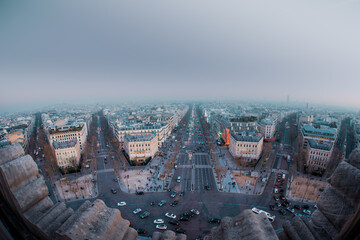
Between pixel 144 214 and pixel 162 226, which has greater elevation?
pixel 162 226

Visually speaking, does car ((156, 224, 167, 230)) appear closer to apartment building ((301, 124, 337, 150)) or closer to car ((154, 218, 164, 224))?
car ((154, 218, 164, 224))

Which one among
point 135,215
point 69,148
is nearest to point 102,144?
point 69,148

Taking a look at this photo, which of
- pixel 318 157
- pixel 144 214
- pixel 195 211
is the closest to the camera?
pixel 144 214

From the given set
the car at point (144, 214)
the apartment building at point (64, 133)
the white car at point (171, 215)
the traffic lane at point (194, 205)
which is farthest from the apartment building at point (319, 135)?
the apartment building at point (64, 133)

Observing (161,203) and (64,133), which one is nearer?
(161,203)

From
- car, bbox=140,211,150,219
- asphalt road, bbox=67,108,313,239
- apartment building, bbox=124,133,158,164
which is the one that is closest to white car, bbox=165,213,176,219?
asphalt road, bbox=67,108,313,239

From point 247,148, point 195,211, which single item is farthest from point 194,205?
point 247,148

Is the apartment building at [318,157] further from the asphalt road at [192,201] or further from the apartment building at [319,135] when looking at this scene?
the asphalt road at [192,201]

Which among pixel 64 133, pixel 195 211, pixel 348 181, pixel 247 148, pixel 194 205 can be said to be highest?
pixel 348 181

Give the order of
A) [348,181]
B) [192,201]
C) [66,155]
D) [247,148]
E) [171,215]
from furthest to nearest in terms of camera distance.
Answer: [247,148], [66,155], [192,201], [171,215], [348,181]

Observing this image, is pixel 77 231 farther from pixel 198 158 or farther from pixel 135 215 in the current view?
pixel 198 158

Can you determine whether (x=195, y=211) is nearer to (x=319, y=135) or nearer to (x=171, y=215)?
(x=171, y=215)

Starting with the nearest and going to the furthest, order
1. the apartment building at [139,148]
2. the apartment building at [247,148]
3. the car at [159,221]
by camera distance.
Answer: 1. the car at [159,221]
2. the apartment building at [247,148]
3. the apartment building at [139,148]
